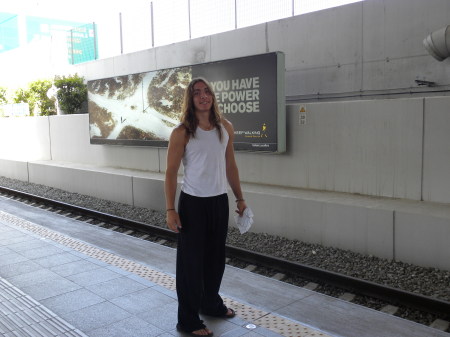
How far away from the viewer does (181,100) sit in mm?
10172

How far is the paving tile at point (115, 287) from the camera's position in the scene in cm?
460

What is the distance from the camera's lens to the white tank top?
3449mm

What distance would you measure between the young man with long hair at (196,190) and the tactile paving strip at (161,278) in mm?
609

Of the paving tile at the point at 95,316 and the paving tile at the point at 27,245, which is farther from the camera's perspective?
the paving tile at the point at 27,245

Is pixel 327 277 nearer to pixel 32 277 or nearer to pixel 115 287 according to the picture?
pixel 115 287

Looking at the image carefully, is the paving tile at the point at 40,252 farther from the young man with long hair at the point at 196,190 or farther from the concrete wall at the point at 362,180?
the young man with long hair at the point at 196,190

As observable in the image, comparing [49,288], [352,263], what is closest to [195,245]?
[49,288]

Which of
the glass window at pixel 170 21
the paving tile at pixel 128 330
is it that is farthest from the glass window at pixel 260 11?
the paving tile at pixel 128 330

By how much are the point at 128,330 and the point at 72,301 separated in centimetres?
97

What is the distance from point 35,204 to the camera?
11.2 meters

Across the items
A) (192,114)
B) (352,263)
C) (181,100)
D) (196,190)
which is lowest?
(352,263)

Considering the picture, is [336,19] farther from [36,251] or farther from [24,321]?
[24,321]

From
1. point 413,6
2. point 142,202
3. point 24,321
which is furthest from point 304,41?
point 24,321

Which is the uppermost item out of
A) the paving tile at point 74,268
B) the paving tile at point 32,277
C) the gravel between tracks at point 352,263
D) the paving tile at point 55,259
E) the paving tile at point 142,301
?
the paving tile at point 142,301
